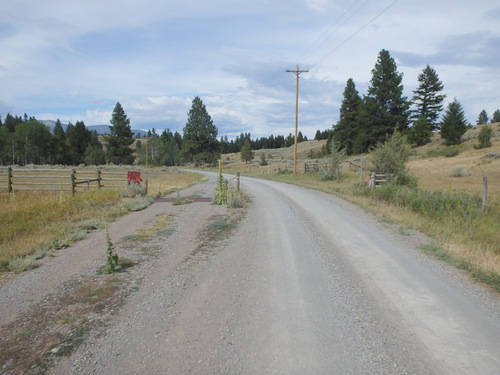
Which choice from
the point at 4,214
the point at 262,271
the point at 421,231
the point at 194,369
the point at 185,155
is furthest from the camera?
the point at 185,155

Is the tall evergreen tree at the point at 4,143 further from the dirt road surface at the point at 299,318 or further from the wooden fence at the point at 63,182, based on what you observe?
the dirt road surface at the point at 299,318

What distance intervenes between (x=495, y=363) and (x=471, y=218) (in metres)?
9.67

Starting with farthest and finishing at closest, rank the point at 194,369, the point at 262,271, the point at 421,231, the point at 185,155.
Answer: the point at 185,155 < the point at 421,231 < the point at 262,271 < the point at 194,369

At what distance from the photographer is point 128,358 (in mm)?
3238

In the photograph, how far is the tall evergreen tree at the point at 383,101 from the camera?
51844 millimetres

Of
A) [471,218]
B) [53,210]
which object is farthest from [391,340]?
[53,210]

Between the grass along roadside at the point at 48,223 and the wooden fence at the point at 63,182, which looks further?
the wooden fence at the point at 63,182

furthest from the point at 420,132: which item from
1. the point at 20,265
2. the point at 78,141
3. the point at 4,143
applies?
the point at 78,141

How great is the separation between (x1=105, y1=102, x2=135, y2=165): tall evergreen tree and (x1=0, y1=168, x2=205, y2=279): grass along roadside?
5531 cm

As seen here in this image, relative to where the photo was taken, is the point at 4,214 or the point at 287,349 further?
the point at 4,214

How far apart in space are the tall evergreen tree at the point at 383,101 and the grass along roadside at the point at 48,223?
46.2m

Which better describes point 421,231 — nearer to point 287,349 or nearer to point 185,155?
point 287,349

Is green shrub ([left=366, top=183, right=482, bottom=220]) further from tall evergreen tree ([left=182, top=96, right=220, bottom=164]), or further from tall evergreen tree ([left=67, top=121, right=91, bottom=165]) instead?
tall evergreen tree ([left=67, top=121, right=91, bottom=165])

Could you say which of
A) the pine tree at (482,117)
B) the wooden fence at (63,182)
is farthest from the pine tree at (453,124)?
the pine tree at (482,117)
